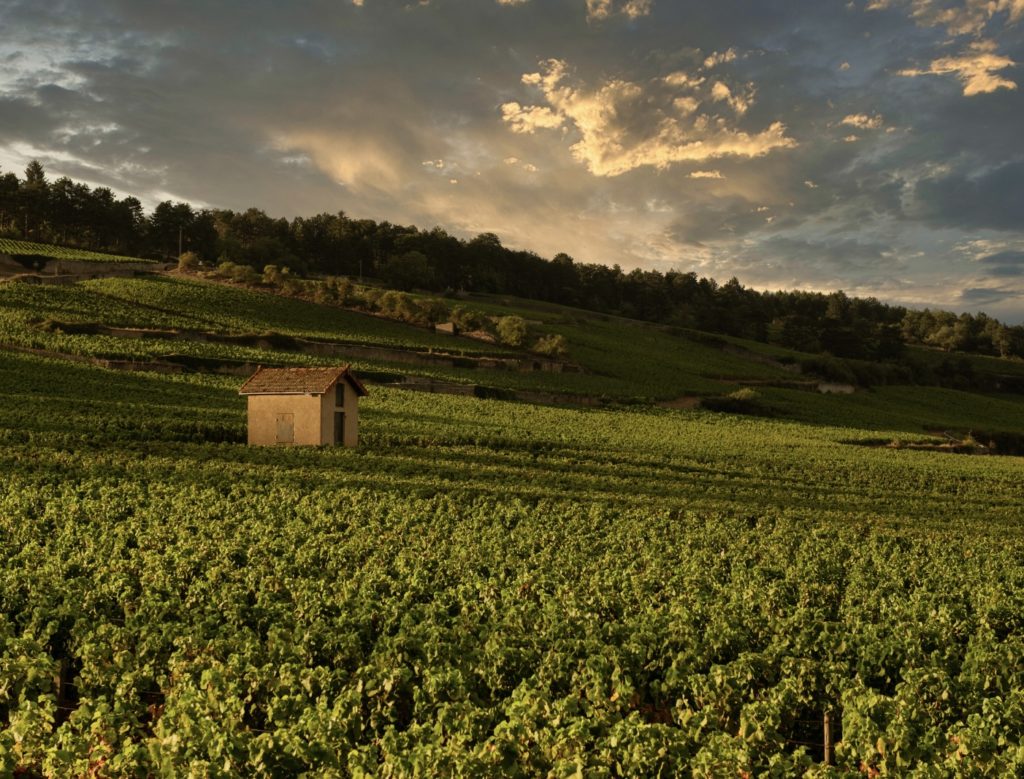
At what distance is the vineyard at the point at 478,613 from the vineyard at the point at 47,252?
214 feet

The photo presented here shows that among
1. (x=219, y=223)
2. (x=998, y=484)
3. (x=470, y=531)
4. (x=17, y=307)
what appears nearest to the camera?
(x=470, y=531)

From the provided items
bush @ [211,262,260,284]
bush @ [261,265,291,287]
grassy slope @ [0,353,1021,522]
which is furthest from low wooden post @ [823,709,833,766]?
bush @ [211,262,260,284]

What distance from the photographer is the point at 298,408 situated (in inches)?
1686

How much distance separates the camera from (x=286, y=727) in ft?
32.7

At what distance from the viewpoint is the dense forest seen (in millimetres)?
124625

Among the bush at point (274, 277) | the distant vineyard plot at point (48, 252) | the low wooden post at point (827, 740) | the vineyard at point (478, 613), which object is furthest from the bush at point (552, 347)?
the low wooden post at point (827, 740)

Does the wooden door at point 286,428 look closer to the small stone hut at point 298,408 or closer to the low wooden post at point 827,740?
the small stone hut at point 298,408

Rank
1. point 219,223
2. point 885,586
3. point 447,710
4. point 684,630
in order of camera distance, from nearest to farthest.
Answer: point 447,710, point 684,630, point 885,586, point 219,223

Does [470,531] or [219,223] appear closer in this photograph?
[470,531]

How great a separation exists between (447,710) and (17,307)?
80913mm

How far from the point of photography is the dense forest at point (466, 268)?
4906 inches

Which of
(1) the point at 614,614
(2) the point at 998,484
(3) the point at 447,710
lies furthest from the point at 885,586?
(2) the point at 998,484

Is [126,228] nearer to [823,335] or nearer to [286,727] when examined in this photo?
[823,335]

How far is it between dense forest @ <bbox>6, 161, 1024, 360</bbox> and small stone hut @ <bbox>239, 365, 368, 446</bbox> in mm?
Answer: 80634
